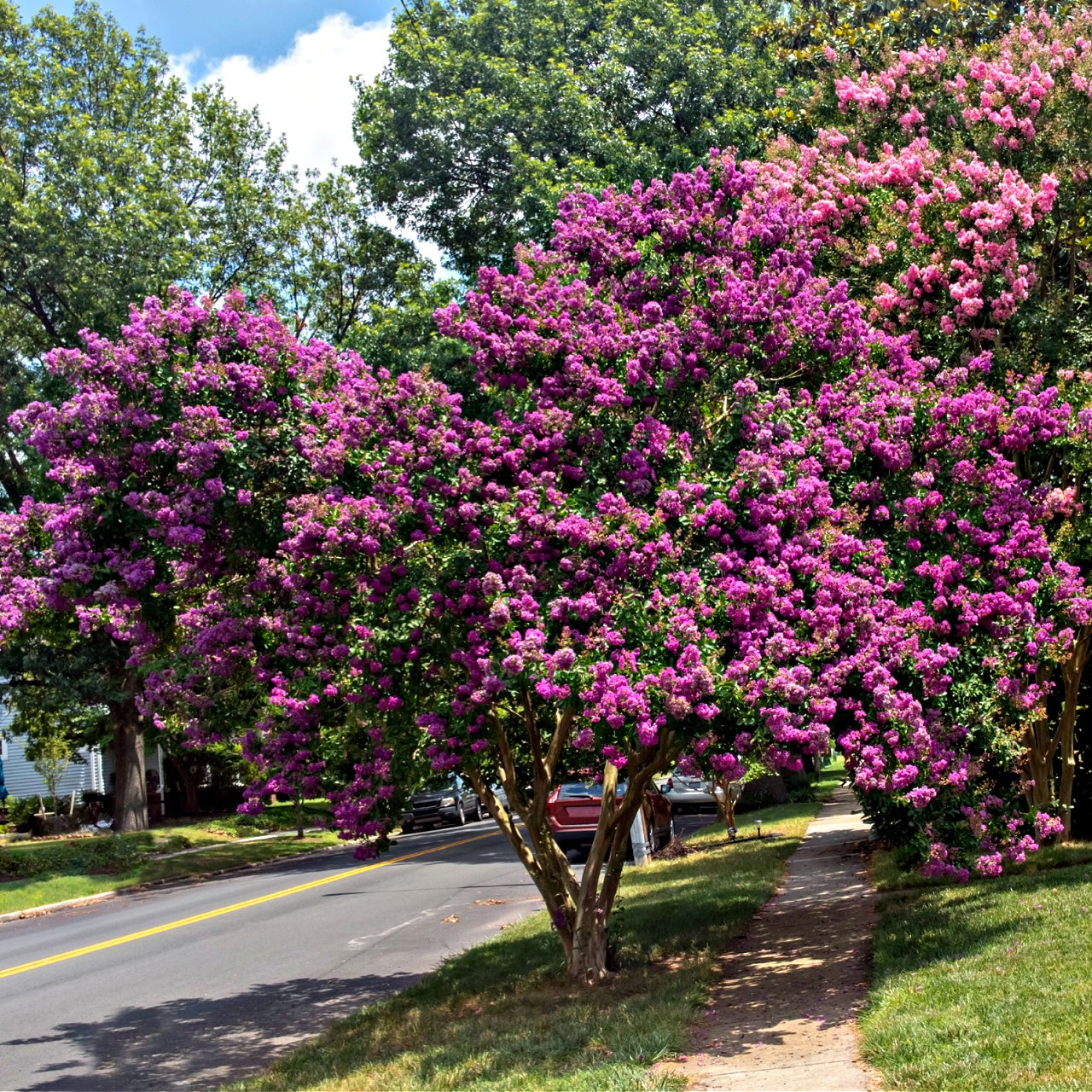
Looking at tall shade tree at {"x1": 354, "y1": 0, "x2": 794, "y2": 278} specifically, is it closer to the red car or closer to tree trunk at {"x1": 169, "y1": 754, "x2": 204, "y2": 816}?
the red car

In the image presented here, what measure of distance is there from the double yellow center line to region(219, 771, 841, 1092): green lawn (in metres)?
5.41

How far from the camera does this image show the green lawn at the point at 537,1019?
691 centimetres

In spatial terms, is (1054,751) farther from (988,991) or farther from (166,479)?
(166,479)

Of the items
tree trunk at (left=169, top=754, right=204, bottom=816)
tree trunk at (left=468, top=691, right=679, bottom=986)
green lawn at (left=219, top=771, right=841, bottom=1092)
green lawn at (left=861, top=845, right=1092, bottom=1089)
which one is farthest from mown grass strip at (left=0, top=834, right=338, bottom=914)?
green lawn at (left=861, top=845, right=1092, bottom=1089)

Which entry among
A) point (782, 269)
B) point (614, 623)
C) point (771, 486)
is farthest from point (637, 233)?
point (614, 623)

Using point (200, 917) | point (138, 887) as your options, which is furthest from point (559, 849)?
point (138, 887)

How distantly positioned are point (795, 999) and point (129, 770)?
79.4 feet

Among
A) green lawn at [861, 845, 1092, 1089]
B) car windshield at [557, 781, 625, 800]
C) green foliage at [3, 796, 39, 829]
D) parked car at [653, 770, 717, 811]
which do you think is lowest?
parked car at [653, 770, 717, 811]

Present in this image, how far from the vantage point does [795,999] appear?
26.6ft

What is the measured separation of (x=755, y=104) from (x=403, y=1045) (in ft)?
56.6

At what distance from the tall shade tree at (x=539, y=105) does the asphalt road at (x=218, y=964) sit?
10702 millimetres

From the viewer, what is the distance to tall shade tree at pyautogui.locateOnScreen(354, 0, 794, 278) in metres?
19.8

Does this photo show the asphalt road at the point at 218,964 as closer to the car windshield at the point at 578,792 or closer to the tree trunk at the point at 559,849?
the car windshield at the point at 578,792

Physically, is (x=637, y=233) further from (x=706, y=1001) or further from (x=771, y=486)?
(x=706, y=1001)
